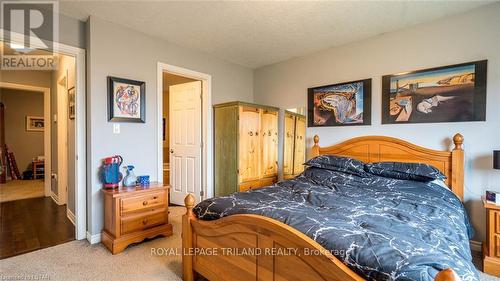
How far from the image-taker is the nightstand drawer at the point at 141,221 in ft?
7.98

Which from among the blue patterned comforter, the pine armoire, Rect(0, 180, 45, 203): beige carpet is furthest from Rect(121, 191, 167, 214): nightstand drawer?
Rect(0, 180, 45, 203): beige carpet

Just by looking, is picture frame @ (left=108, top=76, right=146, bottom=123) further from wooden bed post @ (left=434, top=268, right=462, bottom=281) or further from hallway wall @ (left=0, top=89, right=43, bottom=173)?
hallway wall @ (left=0, top=89, right=43, bottom=173)

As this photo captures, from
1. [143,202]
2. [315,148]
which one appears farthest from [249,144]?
[143,202]

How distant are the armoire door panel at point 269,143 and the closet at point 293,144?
0.15 m

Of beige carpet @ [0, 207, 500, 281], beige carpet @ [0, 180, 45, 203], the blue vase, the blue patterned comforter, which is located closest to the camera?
the blue patterned comforter

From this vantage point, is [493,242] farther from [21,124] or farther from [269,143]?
[21,124]

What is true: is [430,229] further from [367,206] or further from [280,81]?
[280,81]

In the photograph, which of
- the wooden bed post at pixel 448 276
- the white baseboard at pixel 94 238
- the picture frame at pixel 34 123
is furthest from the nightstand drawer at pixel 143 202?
the picture frame at pixel 34 123

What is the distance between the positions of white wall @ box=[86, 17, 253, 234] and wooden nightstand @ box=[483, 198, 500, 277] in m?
3.41

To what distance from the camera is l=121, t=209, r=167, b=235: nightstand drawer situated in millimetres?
2432

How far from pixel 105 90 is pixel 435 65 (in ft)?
11.9

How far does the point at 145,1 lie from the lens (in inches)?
88.8

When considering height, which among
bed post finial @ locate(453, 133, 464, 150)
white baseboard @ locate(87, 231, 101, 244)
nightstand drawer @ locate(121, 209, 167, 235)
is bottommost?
white baseboard @ locate(87, 231, 101, 244)

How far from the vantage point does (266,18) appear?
254 centimetres
